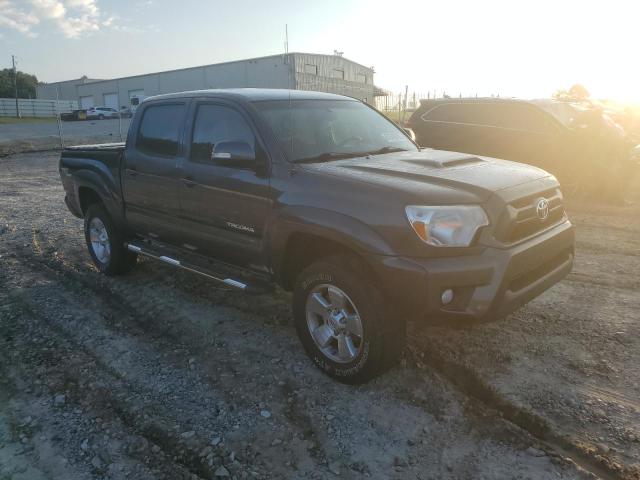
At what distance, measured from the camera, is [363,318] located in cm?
323

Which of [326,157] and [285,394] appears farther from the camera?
[326,157]

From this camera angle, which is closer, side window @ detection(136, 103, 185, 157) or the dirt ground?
the dirt ground

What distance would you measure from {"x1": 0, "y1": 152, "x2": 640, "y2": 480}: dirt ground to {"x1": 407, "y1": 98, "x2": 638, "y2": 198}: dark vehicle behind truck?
442cm

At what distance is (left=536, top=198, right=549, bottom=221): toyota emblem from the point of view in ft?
11.4

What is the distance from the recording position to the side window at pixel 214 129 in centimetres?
410

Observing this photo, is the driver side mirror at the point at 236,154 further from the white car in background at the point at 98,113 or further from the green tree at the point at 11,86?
the green tree at the point at 11,86

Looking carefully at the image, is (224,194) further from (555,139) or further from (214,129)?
(555,139)

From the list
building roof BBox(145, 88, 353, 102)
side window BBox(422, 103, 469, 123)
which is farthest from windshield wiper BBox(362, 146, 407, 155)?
side window BBox(422, 103, 469, 123)

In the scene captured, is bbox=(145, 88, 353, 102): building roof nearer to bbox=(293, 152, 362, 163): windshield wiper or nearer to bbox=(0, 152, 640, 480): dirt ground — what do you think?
bbox=(293, 152, 362, 163): windshield wiper

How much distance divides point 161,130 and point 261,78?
37606 millimetres

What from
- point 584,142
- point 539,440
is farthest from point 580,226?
point 539,440

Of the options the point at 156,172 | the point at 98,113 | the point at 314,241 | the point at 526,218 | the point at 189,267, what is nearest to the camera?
the point at 526,218

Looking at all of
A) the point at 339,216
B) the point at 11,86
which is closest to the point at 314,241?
the point at 339,216

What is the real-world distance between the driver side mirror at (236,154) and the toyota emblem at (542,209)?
2.01 meters
